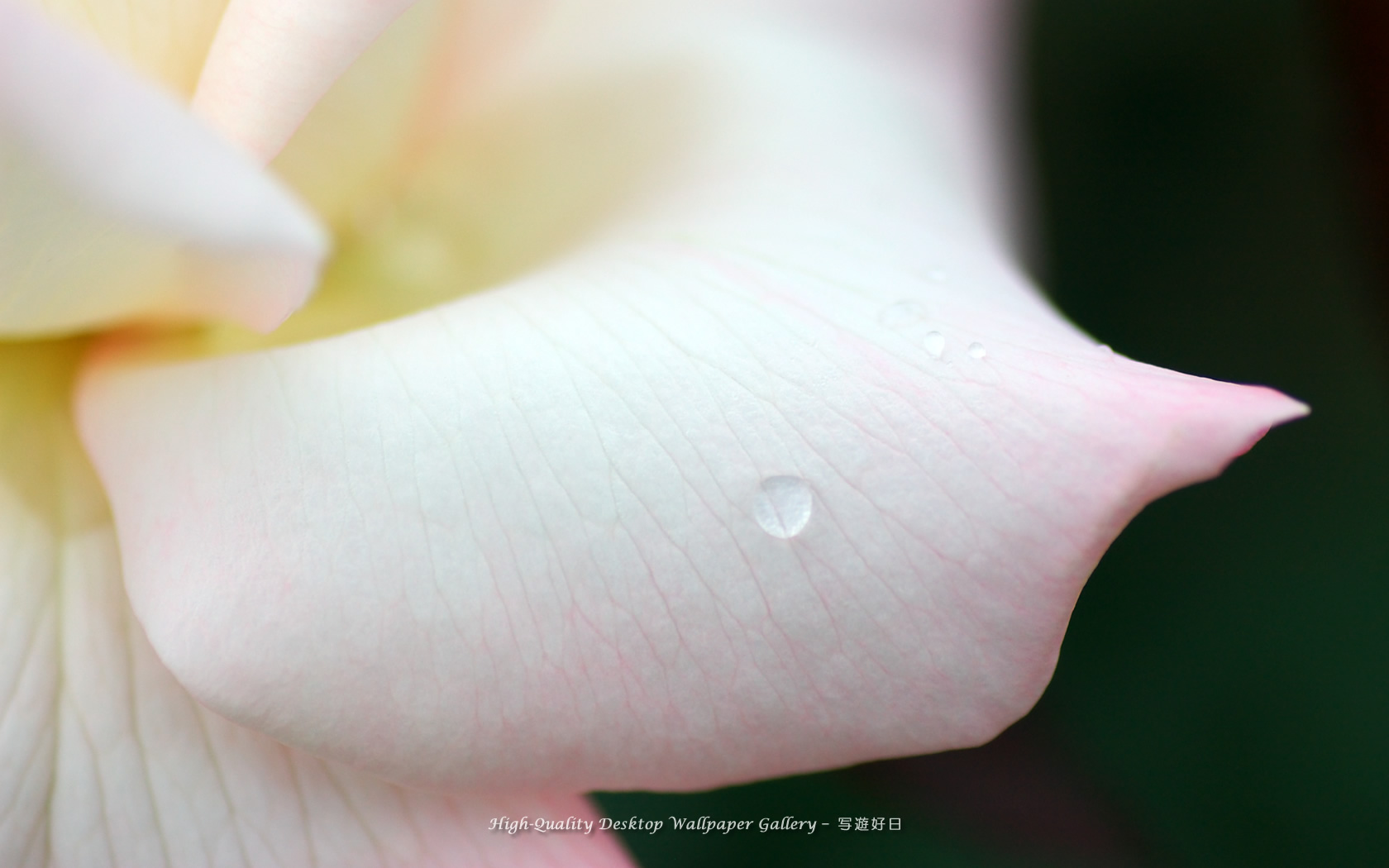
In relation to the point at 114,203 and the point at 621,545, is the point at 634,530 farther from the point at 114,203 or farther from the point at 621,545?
the point at 114,203

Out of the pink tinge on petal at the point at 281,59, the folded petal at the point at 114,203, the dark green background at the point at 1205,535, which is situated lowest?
the dark green background at the point at 1205,535

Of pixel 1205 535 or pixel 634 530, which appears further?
pixel 1205 535

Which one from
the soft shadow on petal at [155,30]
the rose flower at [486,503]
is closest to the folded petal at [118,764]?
the rose flower at [486,503]

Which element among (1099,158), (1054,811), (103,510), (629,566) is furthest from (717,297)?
(1099,158)

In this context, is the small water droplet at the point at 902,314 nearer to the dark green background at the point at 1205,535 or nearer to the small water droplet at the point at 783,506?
the small water droplet at the point at 783,506

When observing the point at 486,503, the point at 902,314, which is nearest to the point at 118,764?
the point at 486,503

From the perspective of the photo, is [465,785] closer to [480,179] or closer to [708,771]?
[708,771]
